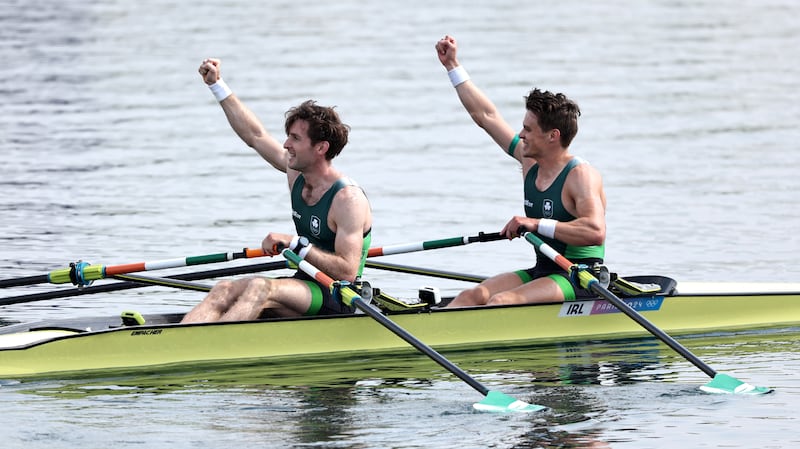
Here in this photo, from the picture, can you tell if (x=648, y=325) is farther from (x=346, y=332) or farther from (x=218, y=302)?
(x=218, y=302)

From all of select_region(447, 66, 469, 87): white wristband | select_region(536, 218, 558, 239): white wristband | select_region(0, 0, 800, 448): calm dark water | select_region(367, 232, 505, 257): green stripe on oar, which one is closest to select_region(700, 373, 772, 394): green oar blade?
select_region(0, 0, 800, 448): calm dark water

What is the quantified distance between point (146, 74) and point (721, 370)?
23314 mm

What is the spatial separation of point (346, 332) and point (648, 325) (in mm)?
2299

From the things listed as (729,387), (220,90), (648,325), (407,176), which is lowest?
(729,387)

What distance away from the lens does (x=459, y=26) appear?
44656 mm

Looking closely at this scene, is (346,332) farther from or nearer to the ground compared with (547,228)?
nearer to the ground

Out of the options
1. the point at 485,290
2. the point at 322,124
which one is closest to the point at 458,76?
the point at 485,290

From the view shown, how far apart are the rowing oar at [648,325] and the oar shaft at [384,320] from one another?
1.59 m

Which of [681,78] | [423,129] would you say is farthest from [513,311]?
→ [681,78]

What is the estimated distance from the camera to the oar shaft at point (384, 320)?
12.2 metres

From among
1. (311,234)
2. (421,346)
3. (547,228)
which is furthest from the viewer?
(547,228)

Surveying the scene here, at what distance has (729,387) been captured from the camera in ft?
41.3

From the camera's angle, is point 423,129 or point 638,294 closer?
point 638,294

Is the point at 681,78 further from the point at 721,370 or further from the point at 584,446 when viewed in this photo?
the point at 584,446
